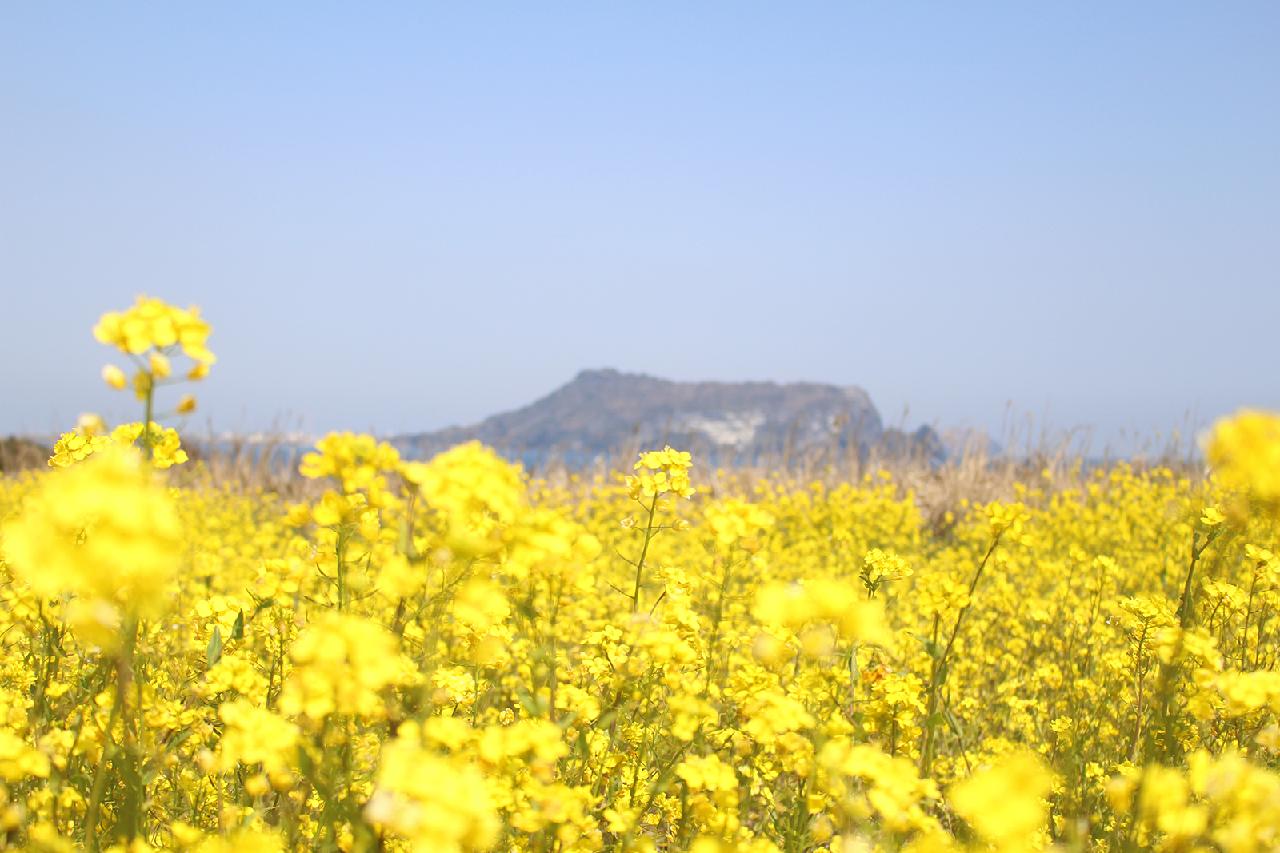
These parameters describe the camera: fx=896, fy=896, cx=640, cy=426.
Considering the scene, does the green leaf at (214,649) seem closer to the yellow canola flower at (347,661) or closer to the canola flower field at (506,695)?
the canola flower field at (506,695)

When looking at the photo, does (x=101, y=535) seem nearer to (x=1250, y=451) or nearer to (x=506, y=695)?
(x=1250, y=451)

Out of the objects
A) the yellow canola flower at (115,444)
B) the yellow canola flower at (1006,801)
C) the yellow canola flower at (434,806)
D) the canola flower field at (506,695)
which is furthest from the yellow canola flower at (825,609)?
the yellow canola flower at (115,444)

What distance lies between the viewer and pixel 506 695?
4.17 m

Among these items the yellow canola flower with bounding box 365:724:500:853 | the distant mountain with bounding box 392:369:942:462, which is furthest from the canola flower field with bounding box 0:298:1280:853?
the distant mountain with bounding box 392:369:942:462

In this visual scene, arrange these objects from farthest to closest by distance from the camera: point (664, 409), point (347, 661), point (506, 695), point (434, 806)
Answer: point (664, 409)
point (506, 695)
point (347, 661)
point (434, 806)

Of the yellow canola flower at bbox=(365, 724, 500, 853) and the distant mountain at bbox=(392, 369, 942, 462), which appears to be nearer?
the yellow canola flower at bbox=(365, 724, 500, 853)

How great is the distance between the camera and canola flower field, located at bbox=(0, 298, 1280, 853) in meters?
1.39

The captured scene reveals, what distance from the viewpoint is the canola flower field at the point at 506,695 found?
4.58 ft

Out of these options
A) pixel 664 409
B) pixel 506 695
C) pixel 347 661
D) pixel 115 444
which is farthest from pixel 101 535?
pixel 664 409

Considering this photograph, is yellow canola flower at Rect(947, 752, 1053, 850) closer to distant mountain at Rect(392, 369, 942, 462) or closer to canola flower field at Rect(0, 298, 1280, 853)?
canola flower field at Rect(0, 298, 1280, 853)

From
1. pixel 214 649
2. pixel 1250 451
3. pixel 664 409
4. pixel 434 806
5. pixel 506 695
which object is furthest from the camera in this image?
pixel 664 409

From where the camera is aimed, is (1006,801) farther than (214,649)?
No

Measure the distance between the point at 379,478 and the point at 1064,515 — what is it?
9159 millimetres

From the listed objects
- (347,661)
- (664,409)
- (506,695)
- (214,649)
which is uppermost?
(664,409)
